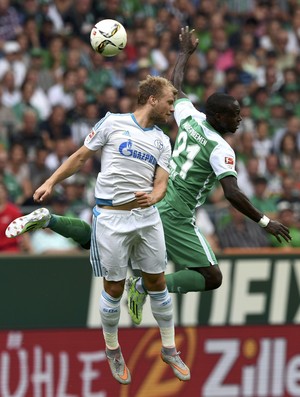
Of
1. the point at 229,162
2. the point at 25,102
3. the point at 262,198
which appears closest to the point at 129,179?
the point at 229,162

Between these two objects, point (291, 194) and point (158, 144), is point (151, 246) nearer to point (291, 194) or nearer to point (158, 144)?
point (158, 144)

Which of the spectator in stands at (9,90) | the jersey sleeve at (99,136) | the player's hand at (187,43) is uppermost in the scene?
the player's hand at (187,43)

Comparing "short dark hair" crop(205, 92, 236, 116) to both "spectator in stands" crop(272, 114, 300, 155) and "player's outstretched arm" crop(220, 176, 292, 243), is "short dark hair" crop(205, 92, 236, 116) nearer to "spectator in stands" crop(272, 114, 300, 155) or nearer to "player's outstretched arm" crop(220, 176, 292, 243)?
"player's outstretched arm" crop(220, 176, 292, 243)

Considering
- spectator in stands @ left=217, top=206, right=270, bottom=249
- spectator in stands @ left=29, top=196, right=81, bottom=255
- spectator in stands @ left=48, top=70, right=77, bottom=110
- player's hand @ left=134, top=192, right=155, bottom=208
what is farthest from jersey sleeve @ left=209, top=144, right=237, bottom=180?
spectator in stands @ left=48, top=70, right=77, bottom=110

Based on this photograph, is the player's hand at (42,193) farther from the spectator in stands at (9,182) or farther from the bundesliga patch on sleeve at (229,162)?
the spectator in stands at (9,182)

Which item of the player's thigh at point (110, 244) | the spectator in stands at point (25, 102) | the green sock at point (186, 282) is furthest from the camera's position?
the spectator in stands at point (25, 102)

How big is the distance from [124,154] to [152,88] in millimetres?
625

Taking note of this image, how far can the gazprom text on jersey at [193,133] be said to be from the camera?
432 inches

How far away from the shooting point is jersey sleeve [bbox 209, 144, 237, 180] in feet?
35.0

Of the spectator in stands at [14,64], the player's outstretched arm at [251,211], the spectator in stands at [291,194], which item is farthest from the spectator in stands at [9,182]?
the player's outstretched arm at [251,211]

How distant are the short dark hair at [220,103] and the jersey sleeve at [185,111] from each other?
0.83 ft

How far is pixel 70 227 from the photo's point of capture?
1125 cm

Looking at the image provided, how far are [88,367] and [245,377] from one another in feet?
6.50

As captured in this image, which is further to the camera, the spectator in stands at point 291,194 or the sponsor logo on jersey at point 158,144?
the spectator in stands at point 291,194
